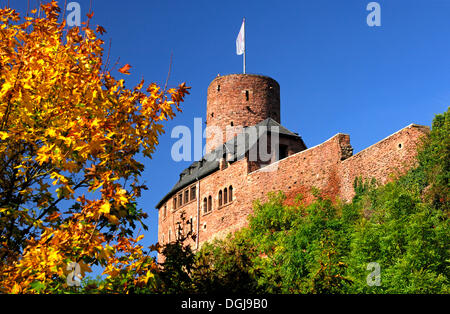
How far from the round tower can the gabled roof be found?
1.68 metres

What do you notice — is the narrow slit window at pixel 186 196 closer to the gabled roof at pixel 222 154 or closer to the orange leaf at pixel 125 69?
the gabled roof at pixel 222 154

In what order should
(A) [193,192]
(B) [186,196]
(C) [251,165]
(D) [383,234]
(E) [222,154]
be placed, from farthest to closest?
1. (B) [186,196]
2. (A) [193,192]
3. (E) [222,154]
4. (C) [251,165]
5. (D) [383,234]

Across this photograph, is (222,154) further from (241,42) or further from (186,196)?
(241,42)

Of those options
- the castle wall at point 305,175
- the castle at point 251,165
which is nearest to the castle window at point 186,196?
the castle at point 251,165

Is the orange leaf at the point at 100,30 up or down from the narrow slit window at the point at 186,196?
down

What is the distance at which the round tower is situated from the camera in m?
49.1

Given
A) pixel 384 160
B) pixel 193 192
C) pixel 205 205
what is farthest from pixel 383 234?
pixel 193 192

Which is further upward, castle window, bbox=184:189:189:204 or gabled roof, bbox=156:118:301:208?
gabled roof, bbox=156:118:301:208

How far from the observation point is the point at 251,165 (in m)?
38.7

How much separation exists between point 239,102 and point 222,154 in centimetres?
780

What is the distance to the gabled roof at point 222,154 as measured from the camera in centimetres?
4128

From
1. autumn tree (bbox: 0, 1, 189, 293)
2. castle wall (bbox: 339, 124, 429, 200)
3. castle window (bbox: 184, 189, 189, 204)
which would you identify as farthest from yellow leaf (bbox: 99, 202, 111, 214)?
castle window (bbox: 184, 189, 189, 204)

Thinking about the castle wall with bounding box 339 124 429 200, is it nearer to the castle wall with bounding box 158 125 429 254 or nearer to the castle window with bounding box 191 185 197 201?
the castle wall with bounding box 158 125 429 254
